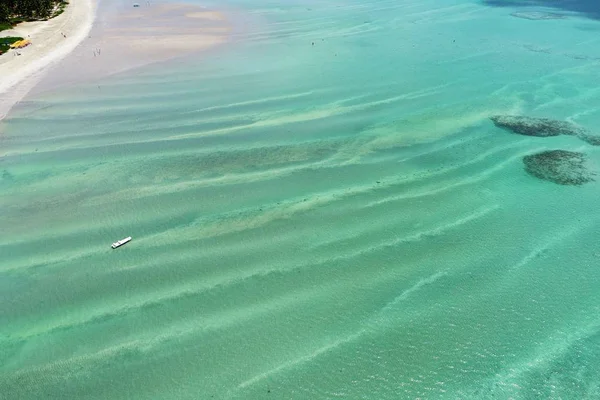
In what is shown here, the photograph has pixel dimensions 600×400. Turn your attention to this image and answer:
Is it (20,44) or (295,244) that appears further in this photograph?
(20,44)

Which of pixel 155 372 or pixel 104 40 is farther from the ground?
pixel 104 40

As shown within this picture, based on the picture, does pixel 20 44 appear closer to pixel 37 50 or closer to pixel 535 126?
pixel 37 50

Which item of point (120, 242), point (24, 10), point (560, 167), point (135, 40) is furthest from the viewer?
point (24, 10)

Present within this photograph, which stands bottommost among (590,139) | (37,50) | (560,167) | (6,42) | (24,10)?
(560,167)

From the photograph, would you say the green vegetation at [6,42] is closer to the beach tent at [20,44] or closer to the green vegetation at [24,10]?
the beach tent at [20,44]

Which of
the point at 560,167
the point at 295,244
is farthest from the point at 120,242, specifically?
the point at 560,167

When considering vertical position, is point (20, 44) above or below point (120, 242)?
above

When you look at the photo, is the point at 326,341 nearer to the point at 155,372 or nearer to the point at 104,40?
the point at 155,372

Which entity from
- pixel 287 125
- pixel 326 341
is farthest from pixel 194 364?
pixel 287 125
